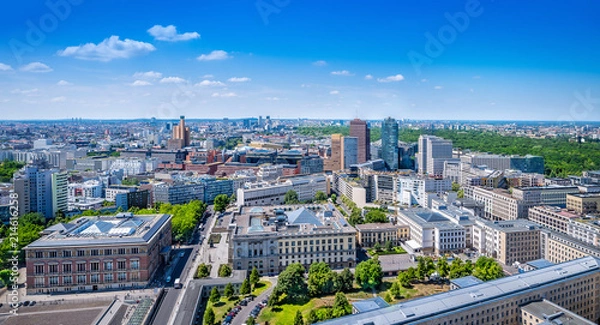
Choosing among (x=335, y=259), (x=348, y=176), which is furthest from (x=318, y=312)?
(x=348, y=176)

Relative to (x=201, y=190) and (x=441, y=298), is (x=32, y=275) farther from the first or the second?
(x=201, y=190)

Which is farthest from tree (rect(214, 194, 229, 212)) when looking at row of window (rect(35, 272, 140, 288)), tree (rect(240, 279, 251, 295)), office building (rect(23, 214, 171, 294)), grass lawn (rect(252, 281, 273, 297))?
tree (rect(240, 279, 251, 295))

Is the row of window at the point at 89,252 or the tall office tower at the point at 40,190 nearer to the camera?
the row of window at the point at 89,252

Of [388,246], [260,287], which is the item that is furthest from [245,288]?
[388,246]

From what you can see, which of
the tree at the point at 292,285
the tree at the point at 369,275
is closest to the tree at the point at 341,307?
the tree at the point at 292,285

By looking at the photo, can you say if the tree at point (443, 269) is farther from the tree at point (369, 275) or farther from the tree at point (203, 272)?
the tree at point (203, 272)

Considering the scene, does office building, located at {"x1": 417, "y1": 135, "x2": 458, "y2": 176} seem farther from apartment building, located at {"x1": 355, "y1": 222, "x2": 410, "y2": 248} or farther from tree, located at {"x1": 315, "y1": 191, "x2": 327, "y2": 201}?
apartment building, located at {"x1": 355, "y1": 222, "x2": 410, "y2": 248}
